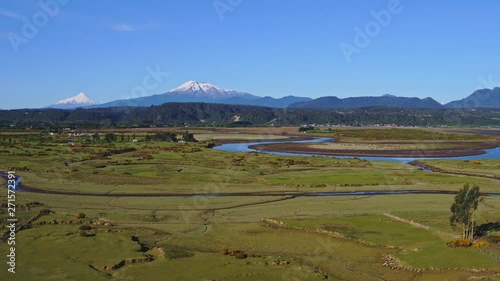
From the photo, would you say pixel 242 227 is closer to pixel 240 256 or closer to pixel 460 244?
pixel 240 256

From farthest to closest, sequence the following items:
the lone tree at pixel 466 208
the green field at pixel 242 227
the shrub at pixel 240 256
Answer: the lone tree at pixel 466 208 → the shrub at pixel 240 256 → the green field at pixel 242 227

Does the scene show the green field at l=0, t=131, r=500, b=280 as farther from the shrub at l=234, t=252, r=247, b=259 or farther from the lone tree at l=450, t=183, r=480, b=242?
the lone tree at l=450, t=183, r=480, b=242

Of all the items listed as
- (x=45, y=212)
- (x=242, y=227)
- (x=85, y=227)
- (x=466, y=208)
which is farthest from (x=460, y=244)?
(x=45, y=212)

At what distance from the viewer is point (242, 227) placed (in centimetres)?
4053

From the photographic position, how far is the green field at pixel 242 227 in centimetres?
2934

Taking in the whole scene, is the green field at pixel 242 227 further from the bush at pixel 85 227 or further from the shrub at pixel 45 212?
the shrub at pixel 45 212

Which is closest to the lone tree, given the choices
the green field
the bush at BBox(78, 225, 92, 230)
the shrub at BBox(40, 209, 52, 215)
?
the green field

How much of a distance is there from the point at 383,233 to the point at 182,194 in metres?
27.4

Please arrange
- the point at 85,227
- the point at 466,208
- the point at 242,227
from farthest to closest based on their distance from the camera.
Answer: the point at 242,227 < the point at 85,227 < the point at 466,208

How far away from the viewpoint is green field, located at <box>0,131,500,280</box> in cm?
2934

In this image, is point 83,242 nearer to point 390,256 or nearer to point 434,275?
point 390,256

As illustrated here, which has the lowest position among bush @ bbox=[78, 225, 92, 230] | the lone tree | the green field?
the green field

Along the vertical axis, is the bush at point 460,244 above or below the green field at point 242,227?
above

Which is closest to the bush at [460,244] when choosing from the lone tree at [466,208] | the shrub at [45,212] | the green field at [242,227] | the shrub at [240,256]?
the green field at [242,227]
